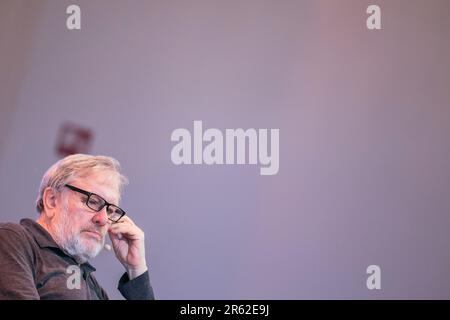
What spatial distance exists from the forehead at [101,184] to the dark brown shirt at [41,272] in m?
0.22

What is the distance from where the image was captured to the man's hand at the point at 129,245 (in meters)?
2.47

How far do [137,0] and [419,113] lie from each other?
1.21 m

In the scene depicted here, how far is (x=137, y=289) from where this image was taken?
247 cm

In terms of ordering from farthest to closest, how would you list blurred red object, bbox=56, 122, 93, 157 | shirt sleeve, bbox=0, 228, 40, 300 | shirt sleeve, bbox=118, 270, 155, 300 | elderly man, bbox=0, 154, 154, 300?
1. blurred red object, bbox=56, 122, 93, 157
2. shirt sleeve, bbox=118, 270, 155, 300
3. elderly man, bbox=0, 154, 154, 300
4. shirt sleeve, bbox=0, 228, 40, 300

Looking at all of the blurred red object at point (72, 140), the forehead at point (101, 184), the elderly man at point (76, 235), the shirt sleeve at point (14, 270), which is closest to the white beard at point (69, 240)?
the elderly man at point (76, 235)

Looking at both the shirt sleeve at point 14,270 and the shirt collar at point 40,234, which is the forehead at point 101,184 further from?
the shirt sleeve at point 14,270

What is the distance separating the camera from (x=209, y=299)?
2602mm

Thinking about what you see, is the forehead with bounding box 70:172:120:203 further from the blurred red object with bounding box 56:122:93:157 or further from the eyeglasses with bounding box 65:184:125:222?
the blurred red object with bounding box 56:122:93:157

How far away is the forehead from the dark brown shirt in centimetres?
22

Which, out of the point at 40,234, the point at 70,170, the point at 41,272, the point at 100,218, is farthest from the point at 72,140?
the point at 41,272

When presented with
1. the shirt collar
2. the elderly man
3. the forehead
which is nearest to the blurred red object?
the elderly man

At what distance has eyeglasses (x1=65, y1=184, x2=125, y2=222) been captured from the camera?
2.33 meters

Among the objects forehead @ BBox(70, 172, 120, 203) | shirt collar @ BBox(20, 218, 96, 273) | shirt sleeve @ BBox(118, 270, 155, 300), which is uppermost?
forehead @ BBox(70, 172, 120, 203)

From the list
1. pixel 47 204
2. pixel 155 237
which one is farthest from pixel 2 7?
pixel 155 237
